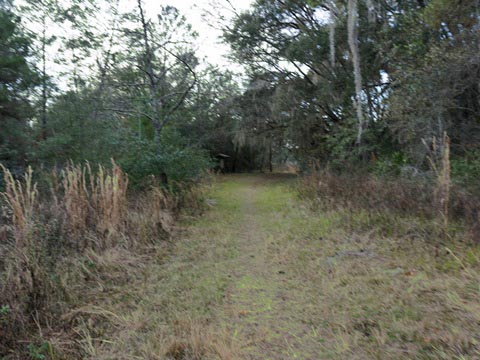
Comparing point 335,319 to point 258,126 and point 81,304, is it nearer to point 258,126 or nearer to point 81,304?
point 81,304

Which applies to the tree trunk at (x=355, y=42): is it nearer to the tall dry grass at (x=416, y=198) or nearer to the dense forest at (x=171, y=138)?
the dense forest at (x=171, y=138)

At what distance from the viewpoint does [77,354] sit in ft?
9.73

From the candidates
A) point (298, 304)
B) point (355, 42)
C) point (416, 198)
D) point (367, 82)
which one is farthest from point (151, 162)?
point (367, 82)

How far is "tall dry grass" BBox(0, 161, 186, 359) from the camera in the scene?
10.8 ft

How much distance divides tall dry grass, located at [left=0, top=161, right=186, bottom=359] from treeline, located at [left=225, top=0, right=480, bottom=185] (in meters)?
5.63

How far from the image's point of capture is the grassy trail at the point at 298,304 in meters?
2.92

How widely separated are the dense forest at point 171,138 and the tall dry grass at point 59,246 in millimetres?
22

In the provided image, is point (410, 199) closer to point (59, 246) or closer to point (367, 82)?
point (59, 246)

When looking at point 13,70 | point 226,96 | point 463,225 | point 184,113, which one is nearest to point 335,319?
point 463,225

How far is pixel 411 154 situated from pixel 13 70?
1070cm

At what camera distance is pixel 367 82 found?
1290 cm

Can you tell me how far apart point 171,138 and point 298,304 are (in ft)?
27.4

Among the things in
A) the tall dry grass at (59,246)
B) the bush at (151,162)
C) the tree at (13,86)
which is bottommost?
the tall dry grass at (59,246)

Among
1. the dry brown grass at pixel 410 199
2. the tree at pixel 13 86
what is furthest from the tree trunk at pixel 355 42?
the tree at pixel 13 86
